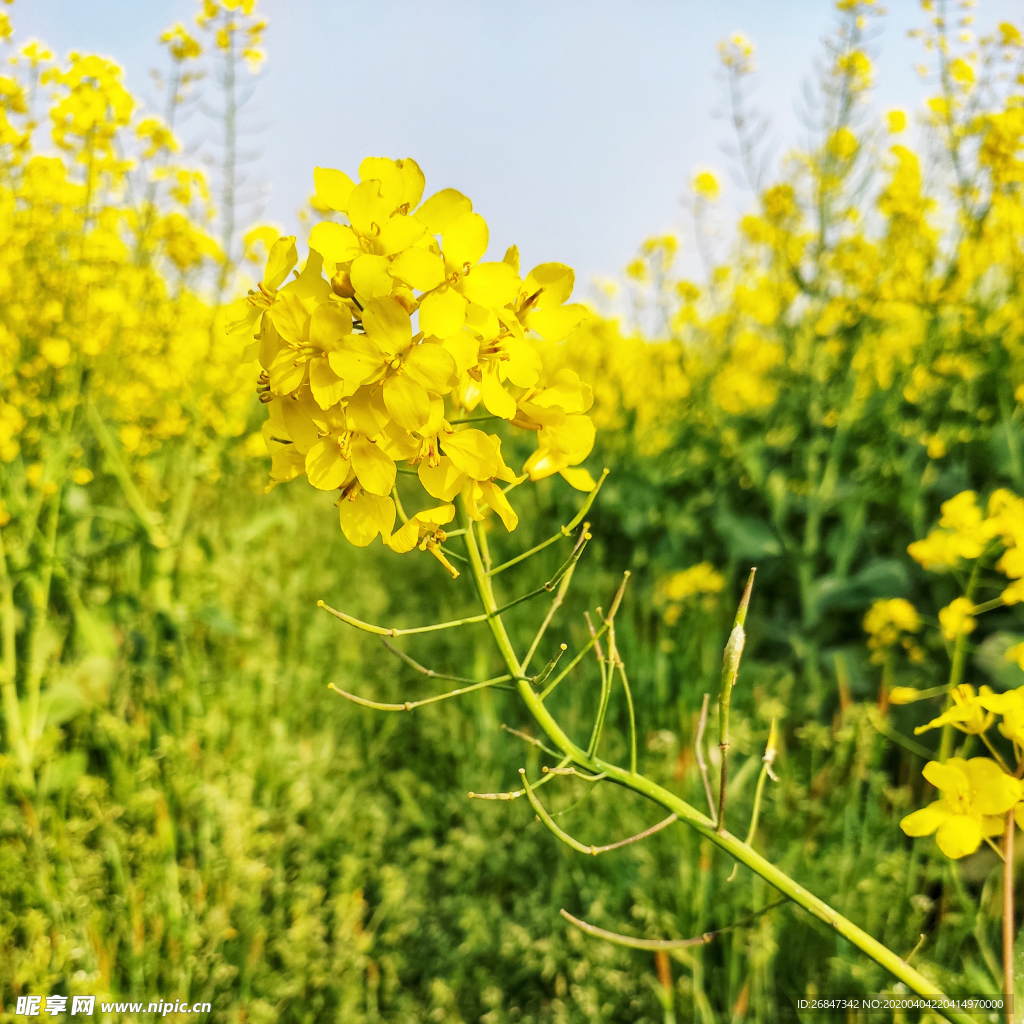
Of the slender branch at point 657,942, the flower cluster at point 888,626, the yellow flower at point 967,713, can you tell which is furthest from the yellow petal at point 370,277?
the flower cluster at point 888,626

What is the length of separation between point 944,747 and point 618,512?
209cm

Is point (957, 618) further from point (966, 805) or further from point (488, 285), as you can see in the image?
point (488, 285)

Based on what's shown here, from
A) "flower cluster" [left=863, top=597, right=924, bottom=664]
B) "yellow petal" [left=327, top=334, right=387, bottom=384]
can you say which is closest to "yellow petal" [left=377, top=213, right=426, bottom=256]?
"yellow petal" [left=327, top=334, right=387, bottom=384]

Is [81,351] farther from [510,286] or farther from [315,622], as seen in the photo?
[510,286]

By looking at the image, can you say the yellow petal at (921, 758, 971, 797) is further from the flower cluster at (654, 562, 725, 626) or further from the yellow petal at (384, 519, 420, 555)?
the flower cluster at (654, 562, 725, 626)

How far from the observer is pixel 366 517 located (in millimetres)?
765

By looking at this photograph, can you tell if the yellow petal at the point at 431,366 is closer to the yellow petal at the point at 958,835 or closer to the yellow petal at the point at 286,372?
the yellow petal at the point at 286,372

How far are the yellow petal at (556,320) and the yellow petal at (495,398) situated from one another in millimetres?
102

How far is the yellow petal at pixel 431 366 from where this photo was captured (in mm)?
689

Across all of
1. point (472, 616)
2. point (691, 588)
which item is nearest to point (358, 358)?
point (472, 616)

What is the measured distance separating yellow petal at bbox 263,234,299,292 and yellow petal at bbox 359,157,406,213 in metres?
0.11

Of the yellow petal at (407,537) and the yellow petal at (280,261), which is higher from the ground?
the yellow petal at (280,261)

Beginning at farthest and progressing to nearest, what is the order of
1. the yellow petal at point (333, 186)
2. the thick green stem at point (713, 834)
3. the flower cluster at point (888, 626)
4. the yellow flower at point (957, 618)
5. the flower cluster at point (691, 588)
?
the flower cluster at point (691, 588)
the flower cluster at point (888, 626)
the yellow flower at point (957, 618)
the yellow petal at point (333, 186)
the thick green stem at point (713, 834)

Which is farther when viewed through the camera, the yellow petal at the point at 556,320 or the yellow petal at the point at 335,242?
the yellow petal at the point at 556,320
